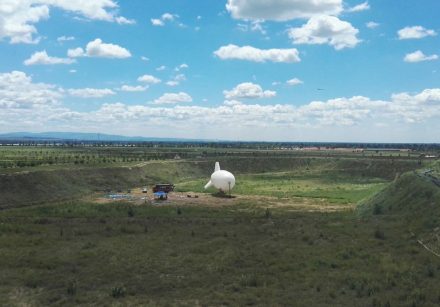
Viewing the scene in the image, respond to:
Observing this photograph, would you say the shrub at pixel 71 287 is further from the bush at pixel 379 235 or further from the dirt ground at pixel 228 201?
the dirt ground at pixel 228 201

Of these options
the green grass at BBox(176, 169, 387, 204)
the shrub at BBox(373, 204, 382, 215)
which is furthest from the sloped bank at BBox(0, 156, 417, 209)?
the shrub at BBox(373, 204, 382, 215)

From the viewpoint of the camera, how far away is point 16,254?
31578mm

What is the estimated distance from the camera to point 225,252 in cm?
3198

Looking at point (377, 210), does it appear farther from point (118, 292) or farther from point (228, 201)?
point (118, 292)

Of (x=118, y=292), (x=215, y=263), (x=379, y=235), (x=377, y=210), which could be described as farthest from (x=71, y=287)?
(x=377, y=210)

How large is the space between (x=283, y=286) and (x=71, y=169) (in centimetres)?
7234

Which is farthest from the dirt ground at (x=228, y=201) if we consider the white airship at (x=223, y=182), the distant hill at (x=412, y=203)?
the distant hill at (x=412, y=203)

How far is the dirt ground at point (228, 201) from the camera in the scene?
62.2m

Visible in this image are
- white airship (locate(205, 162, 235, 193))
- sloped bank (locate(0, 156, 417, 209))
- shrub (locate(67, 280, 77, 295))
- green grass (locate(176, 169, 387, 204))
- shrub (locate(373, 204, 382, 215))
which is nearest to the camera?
shrub (locate(67, 280, 77, 295))

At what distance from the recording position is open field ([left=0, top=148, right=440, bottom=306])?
23.3 metres

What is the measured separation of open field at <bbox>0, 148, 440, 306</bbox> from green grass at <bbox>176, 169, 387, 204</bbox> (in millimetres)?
12172

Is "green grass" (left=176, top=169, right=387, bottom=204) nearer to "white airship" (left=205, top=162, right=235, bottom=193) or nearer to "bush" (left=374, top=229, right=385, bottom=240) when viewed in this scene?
"white airship" (left=205, top=162, right=235, bottom=193)

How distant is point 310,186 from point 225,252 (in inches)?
2534

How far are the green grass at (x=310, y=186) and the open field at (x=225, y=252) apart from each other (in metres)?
12.2
